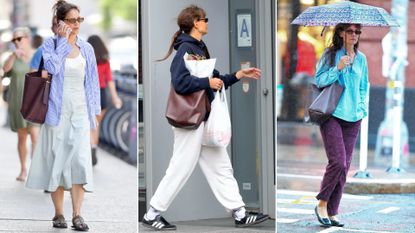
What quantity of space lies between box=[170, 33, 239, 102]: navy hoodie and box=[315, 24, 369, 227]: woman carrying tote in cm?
79

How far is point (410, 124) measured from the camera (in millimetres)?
8055

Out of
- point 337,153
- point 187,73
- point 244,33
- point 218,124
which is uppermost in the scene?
point 244,33

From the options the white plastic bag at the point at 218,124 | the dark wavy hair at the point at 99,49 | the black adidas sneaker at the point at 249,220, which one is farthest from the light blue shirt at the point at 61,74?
the black adidas sneaker at the point at 249,220

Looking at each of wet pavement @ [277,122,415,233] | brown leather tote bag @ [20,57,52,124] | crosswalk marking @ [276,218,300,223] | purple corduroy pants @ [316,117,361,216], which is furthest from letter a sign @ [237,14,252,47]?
brown leather tote bag @ [20,57,52,124]

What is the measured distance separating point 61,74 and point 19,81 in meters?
1.52

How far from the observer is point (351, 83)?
7008 mm

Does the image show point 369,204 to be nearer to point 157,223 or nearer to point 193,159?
point 193,159

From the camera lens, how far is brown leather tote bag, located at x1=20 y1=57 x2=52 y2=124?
7.39m

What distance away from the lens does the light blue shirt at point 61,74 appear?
731cm

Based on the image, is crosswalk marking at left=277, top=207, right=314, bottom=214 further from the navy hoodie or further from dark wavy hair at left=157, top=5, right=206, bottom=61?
dark wavy hair at left=157, top=5, right=206, bottom=61

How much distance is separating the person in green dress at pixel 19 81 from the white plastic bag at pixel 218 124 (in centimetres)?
155

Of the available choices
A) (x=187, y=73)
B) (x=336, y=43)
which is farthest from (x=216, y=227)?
(x=336, y=43)

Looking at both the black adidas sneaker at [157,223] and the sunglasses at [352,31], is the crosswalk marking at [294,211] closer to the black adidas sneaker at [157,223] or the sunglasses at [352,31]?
the black adidas sneaker at [157,223]

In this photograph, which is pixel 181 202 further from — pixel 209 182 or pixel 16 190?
pixel 16 190
